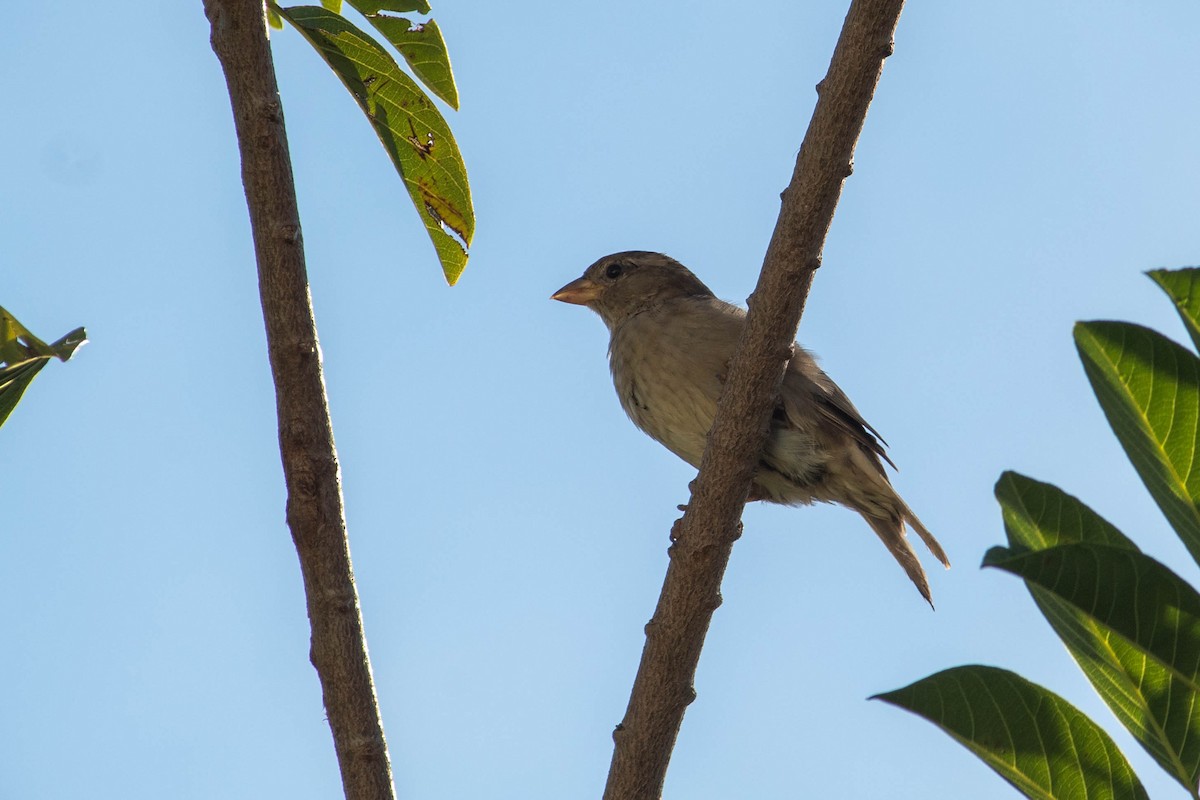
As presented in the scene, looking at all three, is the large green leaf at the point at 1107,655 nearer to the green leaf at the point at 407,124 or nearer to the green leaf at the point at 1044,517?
the green leaf at the point at 1044,517

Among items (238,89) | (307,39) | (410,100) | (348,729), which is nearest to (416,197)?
(410,100)

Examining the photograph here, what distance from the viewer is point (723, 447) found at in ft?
10.3

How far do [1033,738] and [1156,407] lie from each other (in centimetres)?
40

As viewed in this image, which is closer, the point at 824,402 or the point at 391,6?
the point at 391,6

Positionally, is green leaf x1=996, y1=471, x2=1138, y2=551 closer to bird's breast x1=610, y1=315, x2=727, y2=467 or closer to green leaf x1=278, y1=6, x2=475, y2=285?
green leaf x1=278, y1=6, x2=475, y2=285

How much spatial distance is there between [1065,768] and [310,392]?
1393 mm

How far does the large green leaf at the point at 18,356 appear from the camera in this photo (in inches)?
79.7

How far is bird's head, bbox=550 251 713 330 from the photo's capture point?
6.02 m

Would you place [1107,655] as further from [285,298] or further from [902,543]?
[902,543]

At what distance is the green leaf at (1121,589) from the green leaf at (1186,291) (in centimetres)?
23

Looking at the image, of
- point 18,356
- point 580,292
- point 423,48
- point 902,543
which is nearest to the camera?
point 18,356

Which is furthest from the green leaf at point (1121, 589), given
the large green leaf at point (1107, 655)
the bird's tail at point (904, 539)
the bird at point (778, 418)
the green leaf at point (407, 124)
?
the bird's tail at point (904, 539)

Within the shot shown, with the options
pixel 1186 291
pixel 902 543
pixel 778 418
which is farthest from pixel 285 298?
pixel 902 543

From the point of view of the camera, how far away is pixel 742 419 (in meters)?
3.12
